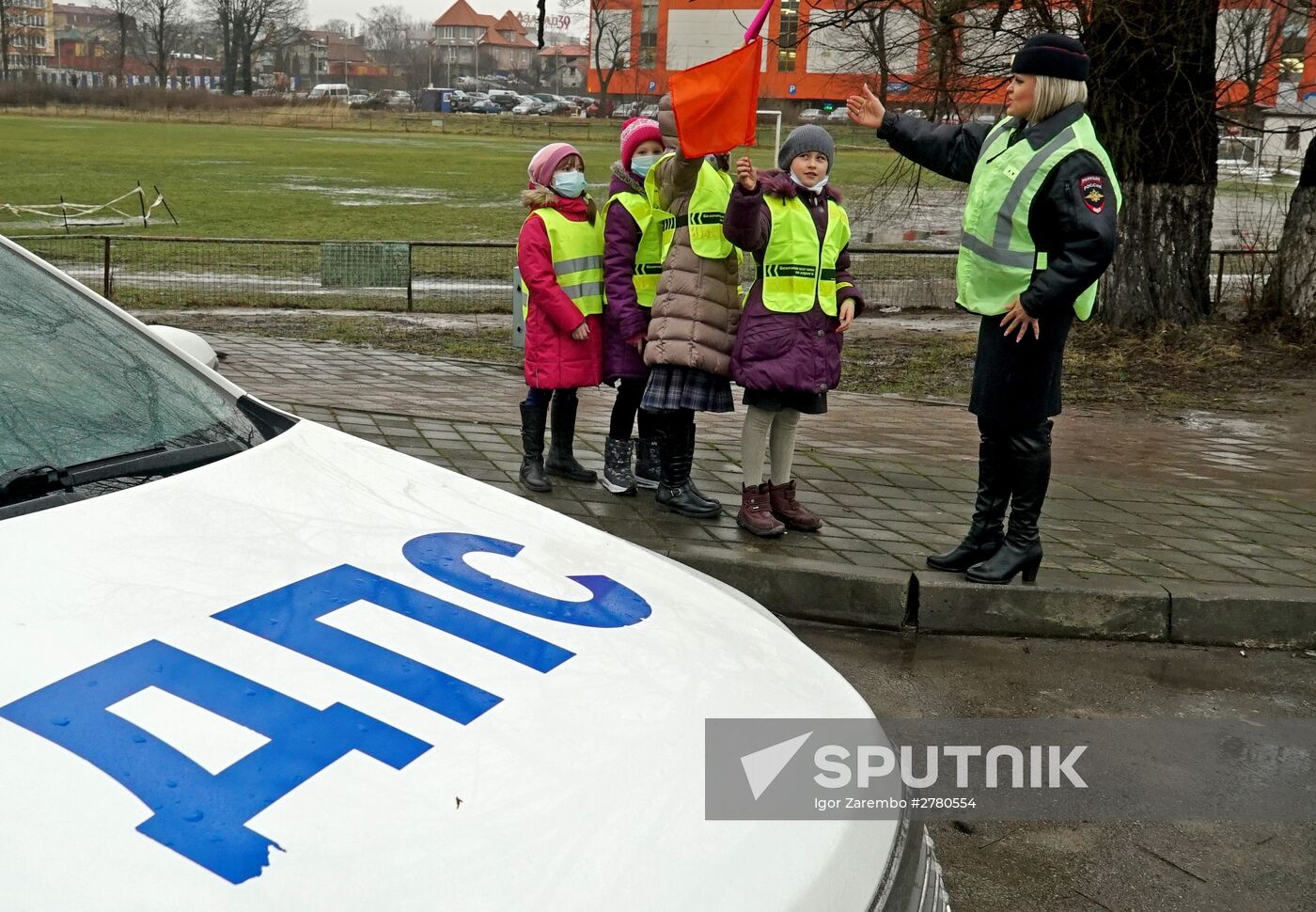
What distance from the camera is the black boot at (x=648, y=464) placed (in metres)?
6.75

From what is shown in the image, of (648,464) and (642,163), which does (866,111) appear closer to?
(642,163)

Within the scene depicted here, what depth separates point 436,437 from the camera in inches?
301

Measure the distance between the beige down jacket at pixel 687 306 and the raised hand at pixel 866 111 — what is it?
759 millimetres

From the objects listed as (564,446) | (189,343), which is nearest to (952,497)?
(564,446)

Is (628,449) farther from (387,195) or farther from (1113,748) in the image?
(387,195)

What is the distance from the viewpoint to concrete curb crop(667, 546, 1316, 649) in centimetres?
539

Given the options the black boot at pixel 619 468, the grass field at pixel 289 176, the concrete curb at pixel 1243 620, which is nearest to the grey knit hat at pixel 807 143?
the black boot at pixel 619 468

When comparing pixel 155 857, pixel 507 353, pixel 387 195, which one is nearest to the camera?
pixel 155 857

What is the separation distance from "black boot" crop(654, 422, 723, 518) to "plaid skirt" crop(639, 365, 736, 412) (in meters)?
0.18

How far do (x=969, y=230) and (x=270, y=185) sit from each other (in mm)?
29050

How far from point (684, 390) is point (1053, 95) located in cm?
198

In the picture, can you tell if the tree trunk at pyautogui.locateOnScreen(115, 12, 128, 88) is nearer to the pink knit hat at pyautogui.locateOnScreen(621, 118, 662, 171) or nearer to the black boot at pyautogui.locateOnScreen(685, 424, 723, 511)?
the pink knit hat at pyautogui.locateOnScreen(621, 118, 662, 171)

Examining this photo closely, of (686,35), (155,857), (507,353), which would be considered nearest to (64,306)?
(155,857)

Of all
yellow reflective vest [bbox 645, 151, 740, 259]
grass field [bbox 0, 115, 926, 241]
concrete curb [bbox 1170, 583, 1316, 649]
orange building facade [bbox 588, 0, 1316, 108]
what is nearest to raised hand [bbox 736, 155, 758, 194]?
yellow reflective vest [bbox 645, 151, 740, 259]
